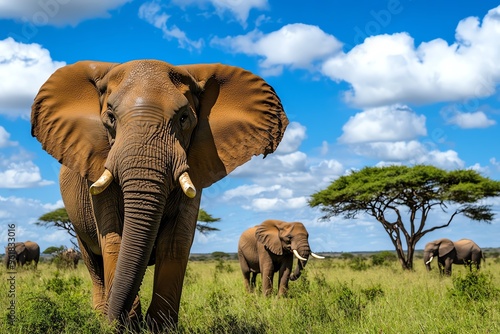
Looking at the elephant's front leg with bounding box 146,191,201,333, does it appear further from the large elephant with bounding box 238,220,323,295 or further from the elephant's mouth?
the large elephant with bounding box 238,220,323,295

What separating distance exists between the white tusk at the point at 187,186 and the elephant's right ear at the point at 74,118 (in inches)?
37.6

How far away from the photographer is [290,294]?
12141 mm

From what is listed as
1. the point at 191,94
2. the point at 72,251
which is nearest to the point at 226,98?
the point at 191,94

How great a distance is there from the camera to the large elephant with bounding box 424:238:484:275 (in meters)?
26.0

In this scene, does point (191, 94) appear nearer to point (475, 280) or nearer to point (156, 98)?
point (156, 98)

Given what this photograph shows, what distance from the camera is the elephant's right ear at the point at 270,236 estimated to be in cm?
1483

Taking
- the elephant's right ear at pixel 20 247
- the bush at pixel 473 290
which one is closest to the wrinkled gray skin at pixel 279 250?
the bush at pixel 473 290

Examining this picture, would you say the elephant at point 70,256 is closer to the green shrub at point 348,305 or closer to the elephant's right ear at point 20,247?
the elephant's right ear at point 20,247

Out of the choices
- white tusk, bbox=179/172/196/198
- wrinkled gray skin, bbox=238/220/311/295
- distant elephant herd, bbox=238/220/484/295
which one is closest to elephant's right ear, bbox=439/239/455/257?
distant elephant herd, bbox=238/220/484/295

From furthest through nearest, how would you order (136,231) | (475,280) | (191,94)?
(475,280), (191,94), (136,231)

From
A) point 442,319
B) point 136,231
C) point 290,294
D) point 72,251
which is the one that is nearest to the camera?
point 136,231

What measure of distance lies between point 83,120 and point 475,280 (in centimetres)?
727

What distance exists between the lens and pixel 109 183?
5516mm

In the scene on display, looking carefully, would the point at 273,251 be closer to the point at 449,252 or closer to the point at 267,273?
the point at 267,273
